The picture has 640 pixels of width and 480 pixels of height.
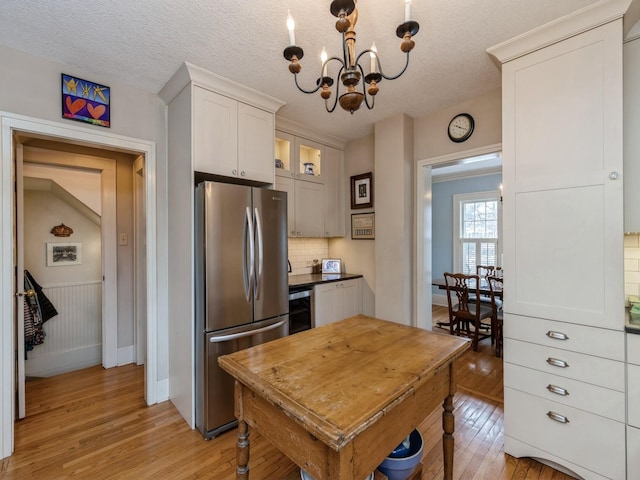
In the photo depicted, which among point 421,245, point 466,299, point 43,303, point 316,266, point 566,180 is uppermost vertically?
point 566,180

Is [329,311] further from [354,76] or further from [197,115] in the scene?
[354,76]

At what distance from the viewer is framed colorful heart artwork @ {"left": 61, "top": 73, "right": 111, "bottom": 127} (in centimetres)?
214

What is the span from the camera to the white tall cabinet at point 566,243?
1578mm

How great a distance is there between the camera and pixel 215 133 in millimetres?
2328

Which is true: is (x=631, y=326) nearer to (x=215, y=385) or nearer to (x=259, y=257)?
(x=259, y=257)

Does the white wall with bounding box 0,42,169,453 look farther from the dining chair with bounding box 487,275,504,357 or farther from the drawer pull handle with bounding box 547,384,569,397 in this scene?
the dining chair with bounding box 487,275,504,357

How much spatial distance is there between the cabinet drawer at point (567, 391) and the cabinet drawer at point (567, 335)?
0.19 m

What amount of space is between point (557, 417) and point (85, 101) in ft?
12.7

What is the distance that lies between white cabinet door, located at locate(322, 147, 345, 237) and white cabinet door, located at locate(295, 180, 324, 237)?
0.10 m

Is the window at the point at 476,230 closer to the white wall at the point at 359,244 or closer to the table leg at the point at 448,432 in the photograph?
the white wall at the point at 359,244

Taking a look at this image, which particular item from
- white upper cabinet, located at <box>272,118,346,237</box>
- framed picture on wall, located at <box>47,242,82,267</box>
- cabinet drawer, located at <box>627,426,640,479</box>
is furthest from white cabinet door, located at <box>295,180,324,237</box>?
cabinet drawer, located at <box>627,426,640,479</box>

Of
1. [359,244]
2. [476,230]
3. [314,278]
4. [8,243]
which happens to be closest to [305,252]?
[314,278]

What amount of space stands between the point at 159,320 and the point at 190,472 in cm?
124

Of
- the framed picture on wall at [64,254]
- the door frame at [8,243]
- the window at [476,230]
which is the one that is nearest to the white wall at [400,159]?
the door frame at [8,243]
